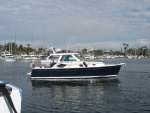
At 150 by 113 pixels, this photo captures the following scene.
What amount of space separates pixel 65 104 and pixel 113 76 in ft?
56.7

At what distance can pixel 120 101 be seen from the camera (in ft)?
60.4

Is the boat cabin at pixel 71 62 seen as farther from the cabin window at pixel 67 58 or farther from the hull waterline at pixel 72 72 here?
the hull waterline at pixel 72 72

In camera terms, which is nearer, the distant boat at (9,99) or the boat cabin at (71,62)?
the distant boat at (9,99)

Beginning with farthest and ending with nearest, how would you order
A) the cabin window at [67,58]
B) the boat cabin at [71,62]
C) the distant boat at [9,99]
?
the cabin window at [67,58] → the boat cabin at [71,62] → the distant boat at [9,99]

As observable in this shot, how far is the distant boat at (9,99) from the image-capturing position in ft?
24.6

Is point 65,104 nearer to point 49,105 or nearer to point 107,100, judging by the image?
point 49,105

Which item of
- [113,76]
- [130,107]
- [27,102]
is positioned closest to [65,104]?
[27,102]

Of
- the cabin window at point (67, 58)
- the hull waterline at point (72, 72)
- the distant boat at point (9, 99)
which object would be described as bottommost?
the hull waterline at point (72, 72)

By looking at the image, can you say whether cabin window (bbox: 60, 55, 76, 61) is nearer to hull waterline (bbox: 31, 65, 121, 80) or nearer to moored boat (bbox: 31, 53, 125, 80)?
moored boat (bbox: 31, 53, 125, 80)

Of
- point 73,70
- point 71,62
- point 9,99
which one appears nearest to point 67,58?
point 71,62

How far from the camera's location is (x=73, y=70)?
32.7 metres

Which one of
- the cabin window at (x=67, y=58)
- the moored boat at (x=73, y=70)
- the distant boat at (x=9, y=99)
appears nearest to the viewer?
the distant boat at (x=9, y=99)

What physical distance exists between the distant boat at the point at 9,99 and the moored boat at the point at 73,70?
81.6 ft

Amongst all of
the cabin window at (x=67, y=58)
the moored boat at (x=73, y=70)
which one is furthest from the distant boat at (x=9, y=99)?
the cabin window at (x=67, y=58)
